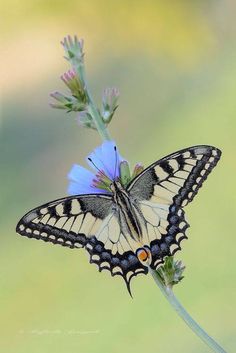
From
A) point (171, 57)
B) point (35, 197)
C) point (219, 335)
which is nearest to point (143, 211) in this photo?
point (219, 335)

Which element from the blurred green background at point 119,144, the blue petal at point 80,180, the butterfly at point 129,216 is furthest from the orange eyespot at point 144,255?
the blurred green background at point 119,144

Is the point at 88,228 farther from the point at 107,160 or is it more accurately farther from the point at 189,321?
the point at 189,321

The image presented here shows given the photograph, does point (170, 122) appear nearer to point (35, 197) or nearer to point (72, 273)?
point (35, 197)

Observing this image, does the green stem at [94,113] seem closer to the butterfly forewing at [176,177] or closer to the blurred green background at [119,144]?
the butterfly forewing at [176,177]

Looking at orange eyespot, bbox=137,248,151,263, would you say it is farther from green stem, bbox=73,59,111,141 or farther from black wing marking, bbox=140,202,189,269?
green stem, bbox=73,59,111,141

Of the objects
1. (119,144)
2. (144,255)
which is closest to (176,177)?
(144,255)
